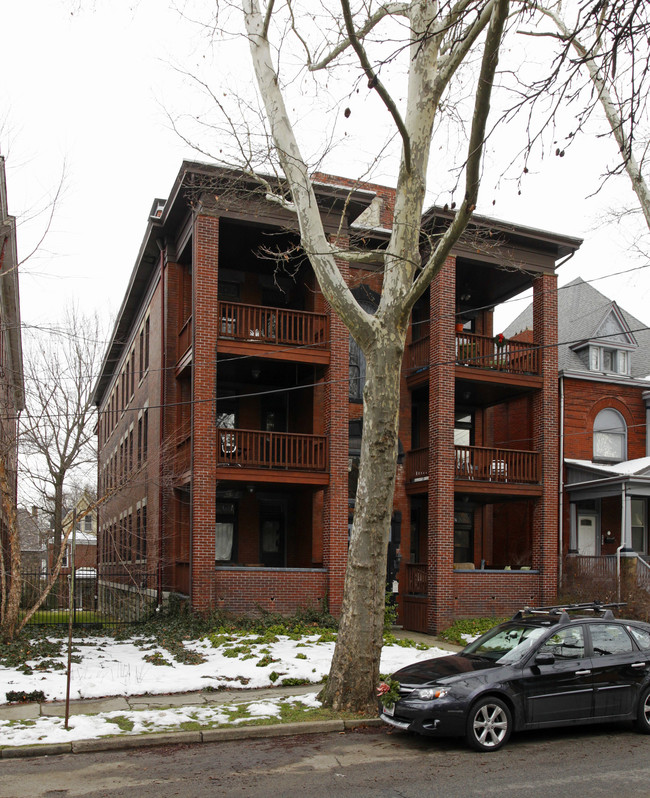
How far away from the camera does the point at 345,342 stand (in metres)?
20.0

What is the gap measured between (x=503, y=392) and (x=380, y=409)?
13218mm

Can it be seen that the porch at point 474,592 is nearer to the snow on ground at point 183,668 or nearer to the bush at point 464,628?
the bush at point 464,628

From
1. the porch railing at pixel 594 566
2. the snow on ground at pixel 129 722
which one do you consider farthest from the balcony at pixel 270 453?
the snow on ground at pixel 129 722

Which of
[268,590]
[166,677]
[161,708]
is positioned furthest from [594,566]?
[161,708]

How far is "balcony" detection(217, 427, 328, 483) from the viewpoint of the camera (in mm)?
18984

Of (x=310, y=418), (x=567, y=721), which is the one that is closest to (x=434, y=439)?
(x=310, y=418)

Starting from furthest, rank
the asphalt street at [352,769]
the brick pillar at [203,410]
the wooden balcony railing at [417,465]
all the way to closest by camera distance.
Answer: the wooden balcony railing at [417,465], the brick pillar at [203,410], the asphalt street at [352,769]

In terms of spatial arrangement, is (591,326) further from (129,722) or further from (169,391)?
(129,722)

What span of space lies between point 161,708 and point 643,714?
6.27 metres

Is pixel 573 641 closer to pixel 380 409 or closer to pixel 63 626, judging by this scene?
pixel 380 409

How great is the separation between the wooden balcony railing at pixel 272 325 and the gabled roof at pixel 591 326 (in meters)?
8.80

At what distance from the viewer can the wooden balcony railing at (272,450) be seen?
19141mm

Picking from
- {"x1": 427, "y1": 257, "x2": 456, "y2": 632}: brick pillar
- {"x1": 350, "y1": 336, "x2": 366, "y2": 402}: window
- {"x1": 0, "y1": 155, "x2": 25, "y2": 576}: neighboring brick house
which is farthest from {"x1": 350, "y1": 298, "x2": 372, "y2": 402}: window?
{"x1": 0, "y1": 155, "x2": 25, "y2": 576}: neighboring brick house

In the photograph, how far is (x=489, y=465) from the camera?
21.4 meters
